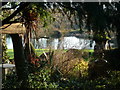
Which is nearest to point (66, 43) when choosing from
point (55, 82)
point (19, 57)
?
point (55, 82)

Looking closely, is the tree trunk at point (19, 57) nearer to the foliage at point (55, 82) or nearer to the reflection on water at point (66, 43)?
the foliage at point (55, 82)

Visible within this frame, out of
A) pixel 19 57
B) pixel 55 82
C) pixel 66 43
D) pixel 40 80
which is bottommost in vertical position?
pixel 55 82

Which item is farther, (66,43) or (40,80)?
(66,43)

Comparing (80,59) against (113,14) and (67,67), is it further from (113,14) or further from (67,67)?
(113,14)

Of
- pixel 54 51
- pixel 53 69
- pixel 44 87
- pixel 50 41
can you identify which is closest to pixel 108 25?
pixel 44 87

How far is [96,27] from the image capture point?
2477mm

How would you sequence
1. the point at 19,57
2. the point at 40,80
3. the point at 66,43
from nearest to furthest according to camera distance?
the point at 40,80, the point at 19,57, the point at 66,43

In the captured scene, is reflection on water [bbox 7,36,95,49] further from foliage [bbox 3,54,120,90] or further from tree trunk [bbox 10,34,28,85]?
tree trunk [bbox 10,34,28,85]

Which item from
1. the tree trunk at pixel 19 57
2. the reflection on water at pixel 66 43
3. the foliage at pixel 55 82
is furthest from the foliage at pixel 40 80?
the reflection on water at pixel 66 43

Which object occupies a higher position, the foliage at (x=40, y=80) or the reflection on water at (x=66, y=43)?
the reflection on water at (x=66, y=43)

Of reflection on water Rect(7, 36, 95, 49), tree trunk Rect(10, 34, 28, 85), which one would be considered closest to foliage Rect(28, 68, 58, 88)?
tree trunk Rect(10, 34, 28, 85)

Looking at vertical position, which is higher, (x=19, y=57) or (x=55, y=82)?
(x=19, y=57)

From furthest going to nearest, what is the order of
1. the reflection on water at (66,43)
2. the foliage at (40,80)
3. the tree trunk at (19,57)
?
1. the reflection on water at (66,43)
2. the tree trunk at (19,57)
3. the foliage at (40,80)

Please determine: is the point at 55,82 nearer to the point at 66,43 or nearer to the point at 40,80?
the point at 40,80
